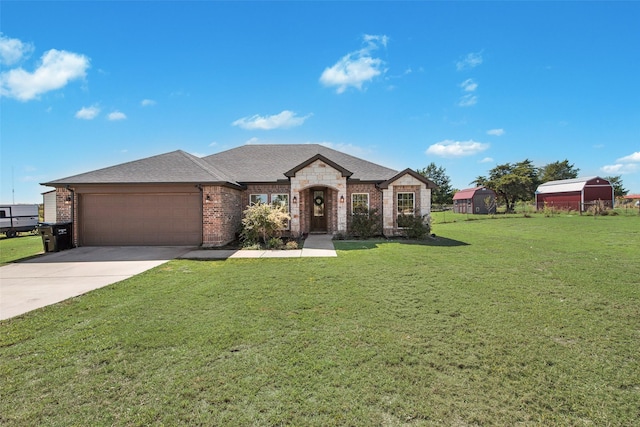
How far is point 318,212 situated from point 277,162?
3839 mm

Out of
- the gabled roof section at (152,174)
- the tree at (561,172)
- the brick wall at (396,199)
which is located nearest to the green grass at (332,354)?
the gabled roof section at (152,174)

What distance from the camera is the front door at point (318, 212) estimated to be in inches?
627

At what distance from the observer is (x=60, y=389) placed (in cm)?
292

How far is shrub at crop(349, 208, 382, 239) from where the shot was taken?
14.3m

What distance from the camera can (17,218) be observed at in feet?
61.1

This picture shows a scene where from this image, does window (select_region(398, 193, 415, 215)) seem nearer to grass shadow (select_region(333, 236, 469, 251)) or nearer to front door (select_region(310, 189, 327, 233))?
grass shadow (select_region(333, 236, 469, 251))

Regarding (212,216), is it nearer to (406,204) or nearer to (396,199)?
(396,199)

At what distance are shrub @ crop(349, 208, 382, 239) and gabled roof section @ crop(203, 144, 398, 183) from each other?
1.70 meters

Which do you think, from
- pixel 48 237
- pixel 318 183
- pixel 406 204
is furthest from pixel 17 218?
pixel 406 204

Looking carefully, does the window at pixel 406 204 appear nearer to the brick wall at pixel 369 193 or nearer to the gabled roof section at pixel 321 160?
the brick wall at pixel 369 193

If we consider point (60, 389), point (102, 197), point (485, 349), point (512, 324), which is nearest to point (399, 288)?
point (512, 324)

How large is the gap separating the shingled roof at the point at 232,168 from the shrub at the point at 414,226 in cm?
231

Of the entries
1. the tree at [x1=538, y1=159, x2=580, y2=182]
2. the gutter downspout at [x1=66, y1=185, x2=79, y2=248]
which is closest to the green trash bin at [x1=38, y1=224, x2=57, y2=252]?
the gutter downspout at [x1=66, y1=185, x2=79, y2=248]

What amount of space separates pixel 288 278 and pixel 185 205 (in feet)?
24.3
